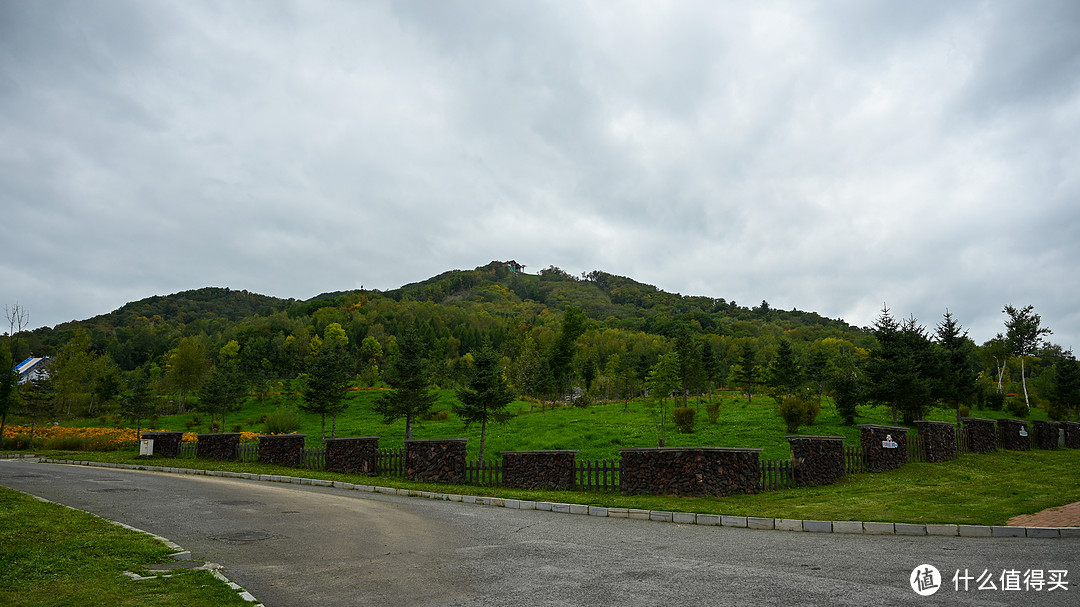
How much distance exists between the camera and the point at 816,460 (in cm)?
1792

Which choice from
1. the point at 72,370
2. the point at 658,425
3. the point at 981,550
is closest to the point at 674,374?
the point at 658,425

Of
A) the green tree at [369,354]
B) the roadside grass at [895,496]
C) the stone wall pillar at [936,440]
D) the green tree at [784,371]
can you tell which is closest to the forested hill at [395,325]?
the green tree at [369,354]

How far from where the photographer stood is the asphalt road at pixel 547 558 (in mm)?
6629

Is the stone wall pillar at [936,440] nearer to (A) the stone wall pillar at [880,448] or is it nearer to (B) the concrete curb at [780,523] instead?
(A) the stone wall pillar at [880,448]

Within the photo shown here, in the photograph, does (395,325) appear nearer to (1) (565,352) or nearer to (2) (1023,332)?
(1) (565,352)

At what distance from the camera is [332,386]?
107 ft

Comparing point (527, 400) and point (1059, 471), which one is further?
point (527, 400)

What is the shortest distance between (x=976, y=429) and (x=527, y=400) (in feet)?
125

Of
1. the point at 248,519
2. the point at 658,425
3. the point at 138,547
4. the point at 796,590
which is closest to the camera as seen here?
the point at 796,590

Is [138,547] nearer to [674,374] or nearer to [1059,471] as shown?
[1059,471]

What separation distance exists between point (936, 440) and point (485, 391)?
1684 centimetres

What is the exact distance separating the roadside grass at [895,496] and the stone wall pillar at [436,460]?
2.43ft

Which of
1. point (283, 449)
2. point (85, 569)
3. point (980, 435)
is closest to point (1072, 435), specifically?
point (980, 435)

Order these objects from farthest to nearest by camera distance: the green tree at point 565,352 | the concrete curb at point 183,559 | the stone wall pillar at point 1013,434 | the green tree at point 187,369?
the green tree at point 565,352
the green tree at point 187,369
the stone wall pillar at point 1013,434
the concrete curb at point 183,559
